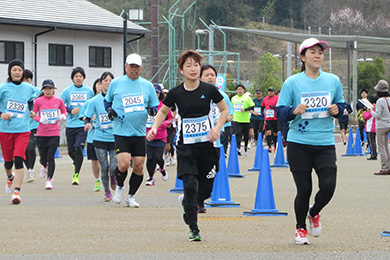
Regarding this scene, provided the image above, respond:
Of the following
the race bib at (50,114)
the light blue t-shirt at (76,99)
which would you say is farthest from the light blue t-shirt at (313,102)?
the race bib at (50,114)

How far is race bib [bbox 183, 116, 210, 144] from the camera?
7.75 m

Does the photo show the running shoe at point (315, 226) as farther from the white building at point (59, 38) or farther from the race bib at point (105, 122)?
the white building at point (59, 38)

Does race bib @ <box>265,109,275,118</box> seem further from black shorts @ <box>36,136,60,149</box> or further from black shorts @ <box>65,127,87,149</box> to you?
black shorts @ <box>36,136,60,149</box>

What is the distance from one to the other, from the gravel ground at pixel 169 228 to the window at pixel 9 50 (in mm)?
29019

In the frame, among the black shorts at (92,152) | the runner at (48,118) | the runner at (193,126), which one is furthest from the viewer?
the runner at (48,118)

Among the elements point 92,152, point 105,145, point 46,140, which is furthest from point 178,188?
point 46,140

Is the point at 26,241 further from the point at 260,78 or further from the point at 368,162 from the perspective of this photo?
the point at 260,78

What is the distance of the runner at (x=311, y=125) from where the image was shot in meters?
7.32

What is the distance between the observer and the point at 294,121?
7.46 metres

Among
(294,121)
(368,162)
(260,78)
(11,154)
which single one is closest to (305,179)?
(294,121)

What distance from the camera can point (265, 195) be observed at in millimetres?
9648

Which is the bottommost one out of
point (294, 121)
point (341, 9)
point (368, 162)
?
point (368, 162)

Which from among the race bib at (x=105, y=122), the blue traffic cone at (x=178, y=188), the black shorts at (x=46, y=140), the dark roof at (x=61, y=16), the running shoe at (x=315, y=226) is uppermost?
the dark roof at (x=61, y=16)

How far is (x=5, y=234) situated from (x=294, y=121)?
3.28m
